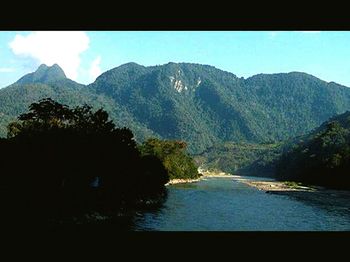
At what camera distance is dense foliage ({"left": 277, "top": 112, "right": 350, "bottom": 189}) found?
98.0 meters

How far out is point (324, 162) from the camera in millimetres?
107188

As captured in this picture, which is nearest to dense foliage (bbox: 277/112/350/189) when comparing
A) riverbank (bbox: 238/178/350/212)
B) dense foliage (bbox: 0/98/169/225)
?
riverbank (bbox: 238/178/350/212)

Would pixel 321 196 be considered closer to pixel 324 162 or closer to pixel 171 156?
pixel 324 162

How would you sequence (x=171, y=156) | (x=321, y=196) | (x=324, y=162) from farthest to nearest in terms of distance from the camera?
(x=171, y=156)
(x=324, y=162)
(x=321, y=196)

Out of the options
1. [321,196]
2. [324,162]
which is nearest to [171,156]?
[324,162]

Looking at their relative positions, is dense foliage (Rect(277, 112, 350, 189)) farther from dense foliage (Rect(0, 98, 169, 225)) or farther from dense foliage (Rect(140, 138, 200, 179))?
dense foliage (Rect(0, 98, 169, 225))

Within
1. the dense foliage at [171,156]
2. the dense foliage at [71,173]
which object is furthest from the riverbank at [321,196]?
the dense foliage at [171,156]

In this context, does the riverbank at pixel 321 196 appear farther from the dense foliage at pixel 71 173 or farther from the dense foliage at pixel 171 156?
the dense foliage at pixel 171 156

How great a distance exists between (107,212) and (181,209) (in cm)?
1189

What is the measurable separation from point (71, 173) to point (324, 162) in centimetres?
7845

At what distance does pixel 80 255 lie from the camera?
547cm

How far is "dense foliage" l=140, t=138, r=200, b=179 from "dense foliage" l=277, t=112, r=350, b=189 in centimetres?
3223
